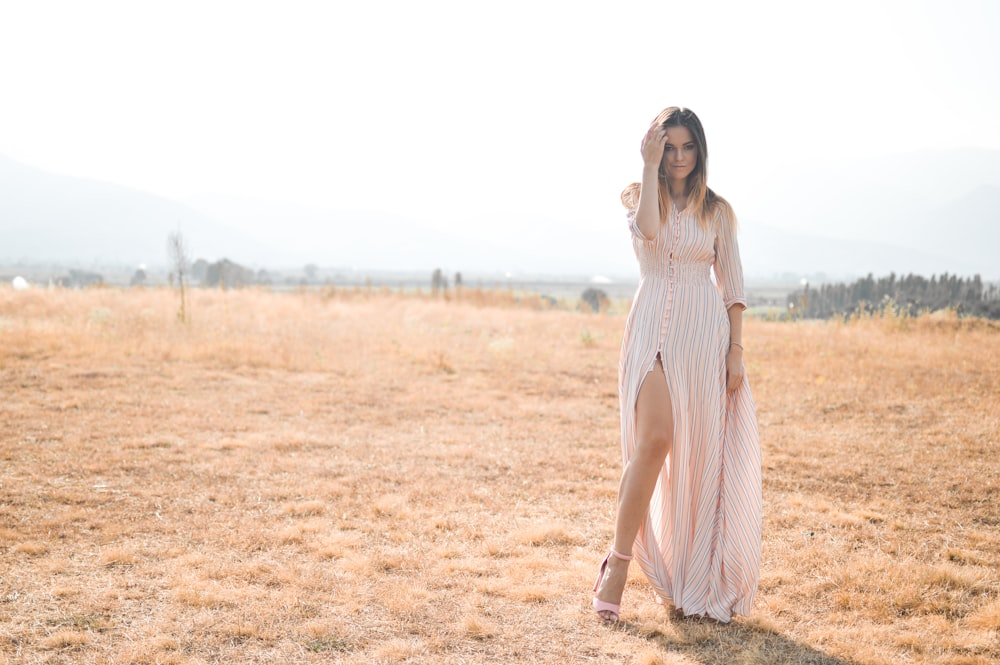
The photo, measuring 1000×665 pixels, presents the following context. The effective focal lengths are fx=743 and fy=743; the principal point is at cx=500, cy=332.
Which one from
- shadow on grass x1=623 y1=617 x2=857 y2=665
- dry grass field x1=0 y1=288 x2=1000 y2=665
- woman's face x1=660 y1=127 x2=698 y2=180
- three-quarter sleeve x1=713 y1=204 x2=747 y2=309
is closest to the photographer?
shadow on grass x1=623 y1=617 x2=857 y2=665

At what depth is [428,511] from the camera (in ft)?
15.1

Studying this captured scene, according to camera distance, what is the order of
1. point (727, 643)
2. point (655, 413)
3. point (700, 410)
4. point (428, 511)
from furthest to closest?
point (428, 511)
point (700, 410)
point (655, 413)
point (727, 643)

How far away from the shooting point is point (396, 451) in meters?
6.15

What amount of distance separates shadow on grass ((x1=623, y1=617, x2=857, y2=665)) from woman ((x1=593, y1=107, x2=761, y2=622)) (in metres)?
0.08

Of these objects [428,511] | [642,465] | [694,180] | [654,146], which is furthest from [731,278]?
[428,511]

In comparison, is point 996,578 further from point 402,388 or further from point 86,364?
point 86,364

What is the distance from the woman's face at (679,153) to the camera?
121 inches

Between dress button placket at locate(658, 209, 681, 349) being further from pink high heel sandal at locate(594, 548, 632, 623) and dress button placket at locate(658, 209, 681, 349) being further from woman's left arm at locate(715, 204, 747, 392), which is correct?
pink high heel sandal at locate(594, 548, 632, 623)

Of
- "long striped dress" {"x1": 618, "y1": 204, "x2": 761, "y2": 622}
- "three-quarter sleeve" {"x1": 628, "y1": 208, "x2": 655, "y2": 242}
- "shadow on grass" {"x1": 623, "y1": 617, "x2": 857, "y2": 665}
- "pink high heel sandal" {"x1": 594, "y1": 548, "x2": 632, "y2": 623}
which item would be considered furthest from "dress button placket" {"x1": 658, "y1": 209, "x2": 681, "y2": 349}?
"shadow on grass" {"x1": 623, "y1": 617, "x2": 857, "y2": 665}

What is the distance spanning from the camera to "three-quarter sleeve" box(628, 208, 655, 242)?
308cm

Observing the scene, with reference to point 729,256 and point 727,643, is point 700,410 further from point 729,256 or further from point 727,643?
point 727,643

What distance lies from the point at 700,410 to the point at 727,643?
93 cm

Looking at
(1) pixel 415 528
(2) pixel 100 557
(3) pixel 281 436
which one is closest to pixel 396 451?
(3) pixel 281 436

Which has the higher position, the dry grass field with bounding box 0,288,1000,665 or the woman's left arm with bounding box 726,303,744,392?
the woman's left arm with bounding box 726,303,744,392
